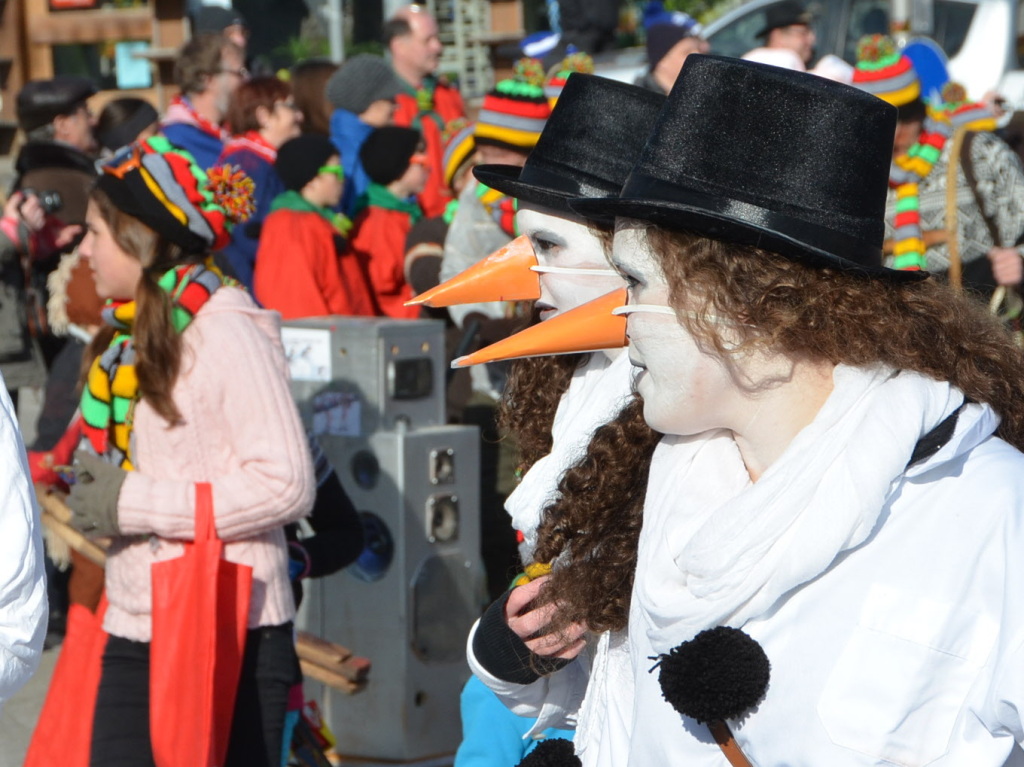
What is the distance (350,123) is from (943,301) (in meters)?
6.30

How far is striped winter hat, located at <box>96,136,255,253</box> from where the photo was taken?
10.8 feet

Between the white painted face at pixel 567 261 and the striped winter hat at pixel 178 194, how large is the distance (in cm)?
101

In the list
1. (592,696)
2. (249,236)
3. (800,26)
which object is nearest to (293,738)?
(592,696)

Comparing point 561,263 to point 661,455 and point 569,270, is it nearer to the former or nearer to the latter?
point 569,270

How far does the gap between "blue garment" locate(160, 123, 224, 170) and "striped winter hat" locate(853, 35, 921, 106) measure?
3.61 meters

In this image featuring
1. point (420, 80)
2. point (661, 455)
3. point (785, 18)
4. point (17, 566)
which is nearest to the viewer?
point (17, 566)

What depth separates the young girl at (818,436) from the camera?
1663mm

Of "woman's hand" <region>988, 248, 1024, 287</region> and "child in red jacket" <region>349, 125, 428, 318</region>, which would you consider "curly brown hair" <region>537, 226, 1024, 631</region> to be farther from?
"child in red jacket" <region>349, 125, 428, 318</region>

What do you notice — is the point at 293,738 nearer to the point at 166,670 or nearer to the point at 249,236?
the point at 166,670

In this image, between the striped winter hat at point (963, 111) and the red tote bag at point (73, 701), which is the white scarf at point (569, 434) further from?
the striped winter hat at point (963, 111)

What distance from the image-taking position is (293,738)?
11.8 ft

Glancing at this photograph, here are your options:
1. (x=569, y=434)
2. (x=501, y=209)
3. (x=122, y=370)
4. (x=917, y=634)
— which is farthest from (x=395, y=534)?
(x=917, y=634)

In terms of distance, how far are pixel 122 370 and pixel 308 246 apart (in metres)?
2.85

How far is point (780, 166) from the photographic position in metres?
1.75
